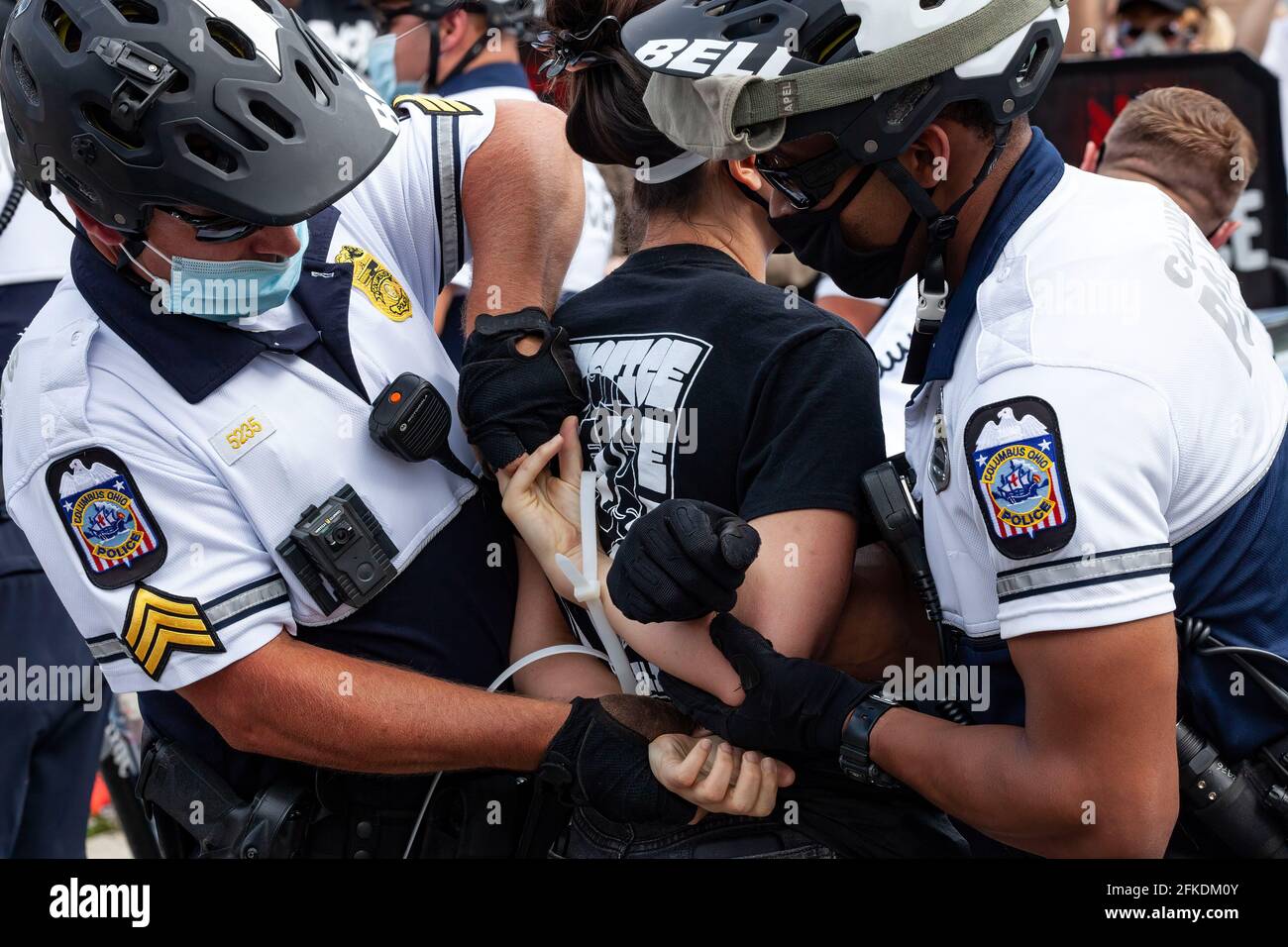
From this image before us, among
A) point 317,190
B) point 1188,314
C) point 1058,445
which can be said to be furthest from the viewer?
point 317,190

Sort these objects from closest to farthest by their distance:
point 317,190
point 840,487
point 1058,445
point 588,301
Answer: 1. point 1058,445
2. point 840,487
3. point 317,190
4. point 588,301

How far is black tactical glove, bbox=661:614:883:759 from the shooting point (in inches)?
75.3

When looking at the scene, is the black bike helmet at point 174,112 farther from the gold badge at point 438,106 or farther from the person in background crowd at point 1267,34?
the person in background crowd at point 1267,34

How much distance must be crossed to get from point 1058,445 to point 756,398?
562 millimetres

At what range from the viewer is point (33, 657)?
135 inches

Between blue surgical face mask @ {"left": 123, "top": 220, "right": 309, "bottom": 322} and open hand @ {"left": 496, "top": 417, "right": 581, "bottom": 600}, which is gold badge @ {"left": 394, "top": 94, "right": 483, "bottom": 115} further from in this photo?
open hand @ {"left": 496, "top": 417, "right": 581, "bottom": 600}

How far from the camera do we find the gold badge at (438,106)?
8.56ft

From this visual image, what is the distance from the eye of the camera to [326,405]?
2.23 meters

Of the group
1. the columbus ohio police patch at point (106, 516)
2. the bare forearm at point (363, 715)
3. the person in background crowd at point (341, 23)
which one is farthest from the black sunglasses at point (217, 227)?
the person in background crowd at point (341, 23)

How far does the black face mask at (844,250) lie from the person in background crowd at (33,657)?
7.29 ft

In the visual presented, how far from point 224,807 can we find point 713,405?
1179 millimetres

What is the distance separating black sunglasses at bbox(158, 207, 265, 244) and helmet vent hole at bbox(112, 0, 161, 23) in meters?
0.29
